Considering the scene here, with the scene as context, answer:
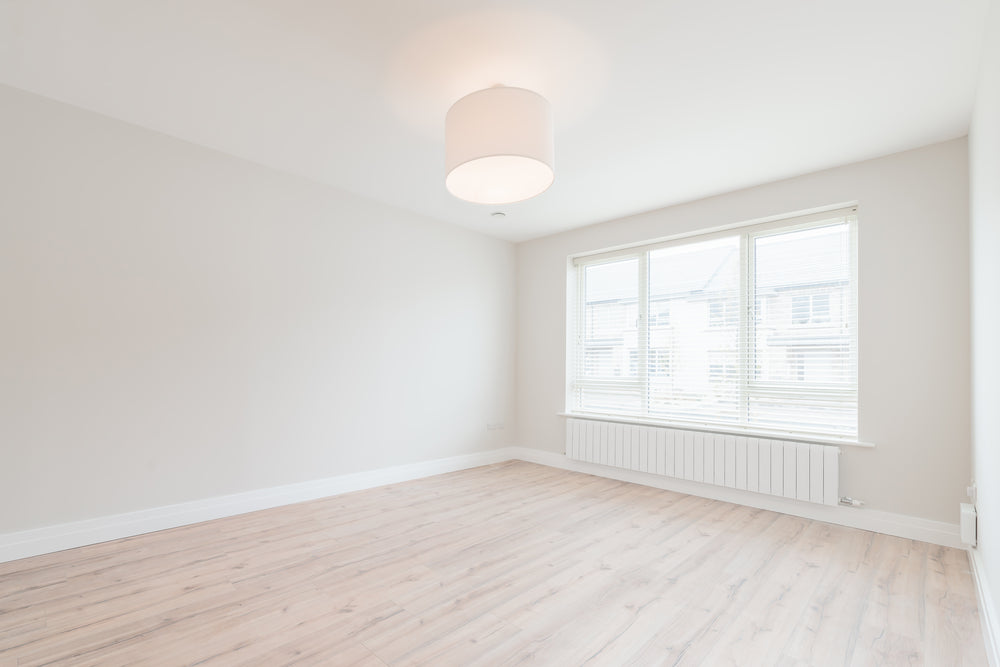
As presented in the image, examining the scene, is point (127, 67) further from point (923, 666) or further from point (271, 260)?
point (923, 666)

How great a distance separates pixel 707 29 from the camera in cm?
228

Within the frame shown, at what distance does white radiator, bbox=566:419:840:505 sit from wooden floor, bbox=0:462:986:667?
302 mm

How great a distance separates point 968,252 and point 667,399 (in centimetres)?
253

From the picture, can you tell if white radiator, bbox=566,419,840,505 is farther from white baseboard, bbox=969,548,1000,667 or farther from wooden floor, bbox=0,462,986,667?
white baseboard, bbox=969,548,1000,667

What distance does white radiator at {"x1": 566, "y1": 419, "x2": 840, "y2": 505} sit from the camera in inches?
146

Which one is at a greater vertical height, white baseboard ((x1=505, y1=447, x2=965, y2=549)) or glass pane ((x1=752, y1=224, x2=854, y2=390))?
glass pane ((x1=752, y1=224, x2=854, y2=390))

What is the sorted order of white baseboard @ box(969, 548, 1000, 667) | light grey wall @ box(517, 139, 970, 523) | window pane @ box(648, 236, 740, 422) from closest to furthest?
white baseboard @ box(969, 548, 1000, 667)
light grey wall @ box(517, 139, 970, 523)
window pane @ box(648, 236, 740, 422)

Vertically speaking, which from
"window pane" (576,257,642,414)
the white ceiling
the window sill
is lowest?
the window sill

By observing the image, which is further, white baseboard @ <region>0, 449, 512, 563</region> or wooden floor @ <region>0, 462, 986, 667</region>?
white baseboard @ <region>0, 449, 512, 563</region>

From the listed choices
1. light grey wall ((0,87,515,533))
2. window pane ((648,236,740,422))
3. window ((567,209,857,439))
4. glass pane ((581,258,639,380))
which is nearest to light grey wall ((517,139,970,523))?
window ((567,209,857,439))

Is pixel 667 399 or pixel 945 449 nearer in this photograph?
pixel 945 449

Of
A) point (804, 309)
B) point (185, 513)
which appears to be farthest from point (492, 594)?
point (804, 309)

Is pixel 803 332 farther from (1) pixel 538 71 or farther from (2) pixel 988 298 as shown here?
(1) pixel 538 71

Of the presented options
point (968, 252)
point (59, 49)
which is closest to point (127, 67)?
point (59, 49)
